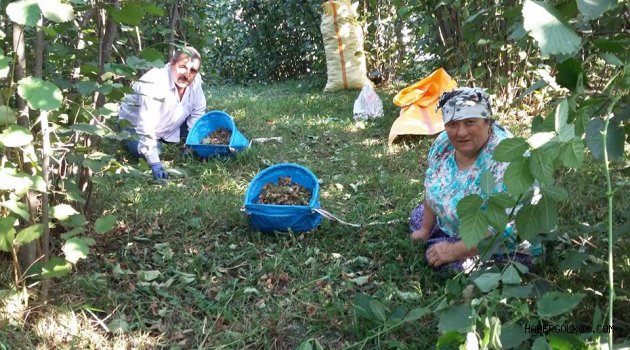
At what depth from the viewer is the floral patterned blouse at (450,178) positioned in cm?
230

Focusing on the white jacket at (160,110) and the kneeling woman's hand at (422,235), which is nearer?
the kneeling woman's hand at (422,235)

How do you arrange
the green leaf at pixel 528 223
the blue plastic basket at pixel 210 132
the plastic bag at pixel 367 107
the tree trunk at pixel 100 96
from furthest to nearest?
the plastic bag at pixel 367 107, the blue plastic basket at pixel 210 132, the tree trunk at pixel 100 96, the green leaf at pixel 528 223

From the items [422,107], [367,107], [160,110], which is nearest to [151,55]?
[160,110]

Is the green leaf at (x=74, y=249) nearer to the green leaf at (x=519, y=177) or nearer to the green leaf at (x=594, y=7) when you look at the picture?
the green leaf at (x=519, y=177)

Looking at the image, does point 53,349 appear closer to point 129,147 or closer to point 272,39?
point 129,147

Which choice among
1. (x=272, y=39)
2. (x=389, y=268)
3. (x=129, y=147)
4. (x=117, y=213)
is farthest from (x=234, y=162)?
(x=272, y=39)

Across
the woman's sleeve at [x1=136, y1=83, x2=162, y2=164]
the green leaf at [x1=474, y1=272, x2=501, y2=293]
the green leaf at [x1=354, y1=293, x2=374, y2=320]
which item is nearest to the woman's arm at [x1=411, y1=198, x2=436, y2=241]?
the green leaf at [x1=354, y1=293, x2=374, y2=320]

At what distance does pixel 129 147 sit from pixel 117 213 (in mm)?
1580

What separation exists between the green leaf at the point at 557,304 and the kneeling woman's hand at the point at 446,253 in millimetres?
1033

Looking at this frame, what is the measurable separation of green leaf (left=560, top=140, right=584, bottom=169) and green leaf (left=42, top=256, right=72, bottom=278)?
1.49m

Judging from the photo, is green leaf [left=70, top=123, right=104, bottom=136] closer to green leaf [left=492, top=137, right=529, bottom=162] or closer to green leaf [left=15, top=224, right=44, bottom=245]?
green leaf [left=15, top=224, right=44, bottom=245]

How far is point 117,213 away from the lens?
268 centimetres


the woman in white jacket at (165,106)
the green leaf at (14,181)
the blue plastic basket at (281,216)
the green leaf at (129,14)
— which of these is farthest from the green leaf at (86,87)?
the woman in white jacket at (165,106)

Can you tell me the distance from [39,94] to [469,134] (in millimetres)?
1576
